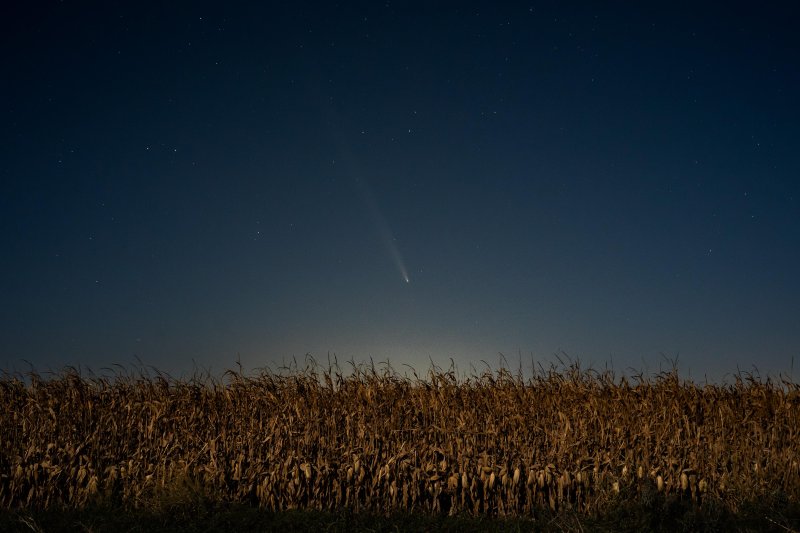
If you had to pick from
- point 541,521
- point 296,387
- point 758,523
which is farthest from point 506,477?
point 296,387

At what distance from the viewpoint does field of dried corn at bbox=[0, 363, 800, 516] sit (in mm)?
11094

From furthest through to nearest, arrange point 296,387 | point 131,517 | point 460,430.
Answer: point 296,387, point 460,430, point 131,517

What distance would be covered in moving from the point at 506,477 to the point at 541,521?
1.11m

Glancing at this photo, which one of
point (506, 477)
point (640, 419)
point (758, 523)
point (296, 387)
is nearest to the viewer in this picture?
point (758, 523)

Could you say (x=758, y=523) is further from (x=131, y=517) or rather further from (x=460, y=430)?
(x=131, y=517)

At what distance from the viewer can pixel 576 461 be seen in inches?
443

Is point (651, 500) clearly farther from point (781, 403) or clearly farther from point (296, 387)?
point (296, 387)

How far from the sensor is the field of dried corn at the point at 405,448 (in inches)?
437

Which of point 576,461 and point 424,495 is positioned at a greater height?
point 576,461

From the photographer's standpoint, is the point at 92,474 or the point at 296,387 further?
the point at 296,387

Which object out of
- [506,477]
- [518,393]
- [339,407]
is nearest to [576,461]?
[506,477]

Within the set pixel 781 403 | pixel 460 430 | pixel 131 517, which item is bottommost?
pixel 131 517

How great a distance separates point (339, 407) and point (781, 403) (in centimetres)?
1098

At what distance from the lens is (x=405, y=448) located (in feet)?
38.3
